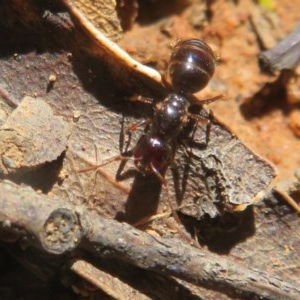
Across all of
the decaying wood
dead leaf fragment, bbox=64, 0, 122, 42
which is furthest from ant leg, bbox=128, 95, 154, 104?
the decaying wood

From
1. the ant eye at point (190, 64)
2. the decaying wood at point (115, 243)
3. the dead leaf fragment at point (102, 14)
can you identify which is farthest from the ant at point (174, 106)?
the decaying wood at point (115, 243)

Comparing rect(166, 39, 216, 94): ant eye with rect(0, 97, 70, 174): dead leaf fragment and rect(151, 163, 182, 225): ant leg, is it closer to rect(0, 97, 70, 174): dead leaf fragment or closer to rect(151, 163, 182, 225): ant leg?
rect(151, 163, 182, 225): ant leg

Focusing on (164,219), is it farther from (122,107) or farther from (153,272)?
(122,107)

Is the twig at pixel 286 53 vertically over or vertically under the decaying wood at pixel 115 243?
over

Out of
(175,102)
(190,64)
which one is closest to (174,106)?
(175,102)

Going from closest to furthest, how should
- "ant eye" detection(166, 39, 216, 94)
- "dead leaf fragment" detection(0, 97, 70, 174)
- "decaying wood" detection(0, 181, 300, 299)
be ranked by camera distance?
"decaying wood" detection(0, 181, 300, 299), "dead leaf fragment" detection(0, 97, 70, 174), "ant eye" detection(166, 39, 216, 94)

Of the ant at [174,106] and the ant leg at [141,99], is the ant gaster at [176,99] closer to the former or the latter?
the ant at [174,106]

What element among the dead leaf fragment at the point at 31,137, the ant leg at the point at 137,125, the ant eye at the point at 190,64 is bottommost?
the dead leaf fragment at the point at 31,137

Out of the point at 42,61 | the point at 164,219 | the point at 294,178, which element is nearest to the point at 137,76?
the point at 42,61
